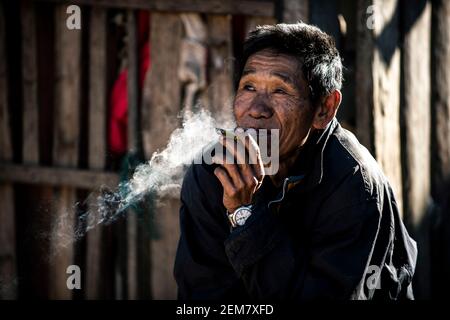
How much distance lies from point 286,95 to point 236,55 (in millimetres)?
1865

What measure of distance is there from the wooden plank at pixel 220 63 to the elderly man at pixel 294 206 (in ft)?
5.06

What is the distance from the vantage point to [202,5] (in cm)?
450

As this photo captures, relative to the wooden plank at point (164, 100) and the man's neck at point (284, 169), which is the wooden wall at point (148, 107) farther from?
the man's neck at point (284, 169)

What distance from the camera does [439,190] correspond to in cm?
469

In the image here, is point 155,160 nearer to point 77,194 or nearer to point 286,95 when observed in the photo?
point 77,194

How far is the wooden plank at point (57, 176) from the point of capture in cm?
484

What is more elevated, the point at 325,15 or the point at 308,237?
the point at 325,15

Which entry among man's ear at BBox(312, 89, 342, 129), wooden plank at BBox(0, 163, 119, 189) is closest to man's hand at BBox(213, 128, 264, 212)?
man's ear at BBox(312, 89, 342, 129)

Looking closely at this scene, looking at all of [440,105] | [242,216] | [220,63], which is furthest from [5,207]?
[440,105]

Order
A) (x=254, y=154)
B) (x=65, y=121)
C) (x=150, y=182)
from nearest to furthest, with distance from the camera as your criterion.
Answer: (x=254, y=154), (x=150, y=182), (x=65, y=121)

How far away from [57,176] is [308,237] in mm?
2598

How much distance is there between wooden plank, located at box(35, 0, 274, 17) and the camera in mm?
4379

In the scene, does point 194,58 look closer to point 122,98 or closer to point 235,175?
point 122,98

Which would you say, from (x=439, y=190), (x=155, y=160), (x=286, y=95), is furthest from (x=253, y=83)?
(x=439, y=190)
